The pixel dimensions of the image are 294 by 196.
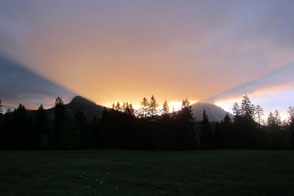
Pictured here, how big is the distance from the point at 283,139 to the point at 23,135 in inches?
3421

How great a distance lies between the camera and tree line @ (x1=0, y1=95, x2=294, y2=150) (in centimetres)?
7225

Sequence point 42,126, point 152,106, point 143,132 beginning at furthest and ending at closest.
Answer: point 42,126 < point 152,106 < point 143,132

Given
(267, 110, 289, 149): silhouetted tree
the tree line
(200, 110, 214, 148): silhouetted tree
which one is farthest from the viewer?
(200, 110, 214, 148): silhouetted tree

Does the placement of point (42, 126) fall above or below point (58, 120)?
below

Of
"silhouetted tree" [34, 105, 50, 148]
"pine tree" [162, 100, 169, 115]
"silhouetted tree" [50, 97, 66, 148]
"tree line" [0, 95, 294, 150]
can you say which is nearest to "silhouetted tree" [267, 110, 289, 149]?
"tree line" [0, 95, 294, 150]

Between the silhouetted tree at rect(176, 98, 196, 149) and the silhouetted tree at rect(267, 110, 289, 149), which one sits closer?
the silhouetted tree at rect(176, 98, 196, 149)

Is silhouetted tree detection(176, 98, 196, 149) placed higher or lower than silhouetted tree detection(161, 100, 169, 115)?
lower

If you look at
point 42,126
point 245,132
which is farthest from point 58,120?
point 245,132

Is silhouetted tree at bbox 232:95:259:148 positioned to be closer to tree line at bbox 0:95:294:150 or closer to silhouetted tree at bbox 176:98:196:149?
tree line at bbox 0:95:294:150

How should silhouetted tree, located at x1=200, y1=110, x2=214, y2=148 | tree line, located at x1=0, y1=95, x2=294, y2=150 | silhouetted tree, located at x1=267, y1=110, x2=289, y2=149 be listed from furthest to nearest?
silhouetted tree, located at x1=200, y1=110, x2=214, y2=148 < silhouetted tree, located at x1=267, y1=110, x2=289, y2=149 < tree line, located at x1=0, y1=95, x2=294, y2=150

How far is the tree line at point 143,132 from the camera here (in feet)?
237

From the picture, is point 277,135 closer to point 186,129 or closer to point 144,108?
point 186,129

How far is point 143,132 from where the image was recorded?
73875 millimetres

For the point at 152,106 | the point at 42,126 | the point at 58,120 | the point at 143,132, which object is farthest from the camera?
the point at 42,126
